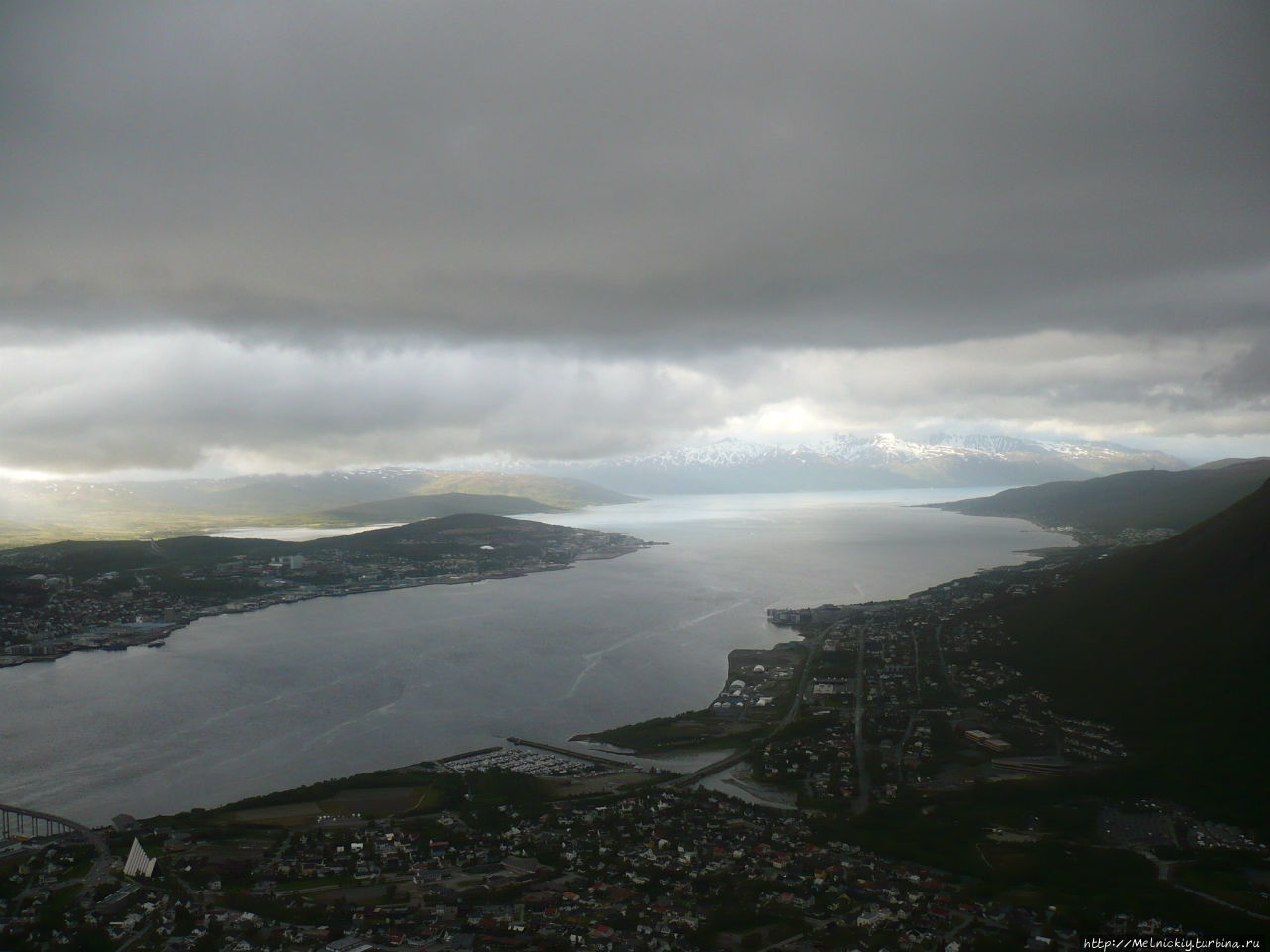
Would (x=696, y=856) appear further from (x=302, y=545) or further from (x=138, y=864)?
(x=302, y=545)

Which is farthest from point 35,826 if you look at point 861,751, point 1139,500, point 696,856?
point 1139,500

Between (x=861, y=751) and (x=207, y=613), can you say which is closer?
(x=861, y=751)

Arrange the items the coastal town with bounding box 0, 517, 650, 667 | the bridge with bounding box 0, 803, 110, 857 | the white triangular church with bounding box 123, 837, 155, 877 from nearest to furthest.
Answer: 1. the white triangular church with bounding box 123, 837, 155, 877
2. the bridge with bounding box 0, 803, 110, 857
3. the coastal town with bounding box 0, 517, 650, 667

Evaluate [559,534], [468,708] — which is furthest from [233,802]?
[559,534]

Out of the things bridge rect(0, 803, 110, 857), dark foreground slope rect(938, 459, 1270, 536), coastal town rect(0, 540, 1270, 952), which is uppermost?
dark foreground slope rect(938, 459, 1270, 536)

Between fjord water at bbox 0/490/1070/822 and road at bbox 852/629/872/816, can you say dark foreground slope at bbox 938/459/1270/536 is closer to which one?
fjord water at bbox 0/490/1070/822

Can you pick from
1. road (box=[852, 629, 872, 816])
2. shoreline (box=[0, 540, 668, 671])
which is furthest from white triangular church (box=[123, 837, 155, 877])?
shoreline (box=[0, 540, 668, 671])

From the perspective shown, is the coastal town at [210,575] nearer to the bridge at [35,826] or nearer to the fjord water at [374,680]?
the fjord water at [374,680]
